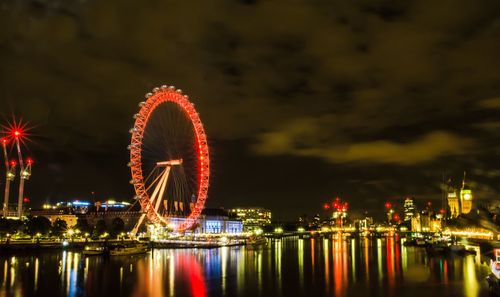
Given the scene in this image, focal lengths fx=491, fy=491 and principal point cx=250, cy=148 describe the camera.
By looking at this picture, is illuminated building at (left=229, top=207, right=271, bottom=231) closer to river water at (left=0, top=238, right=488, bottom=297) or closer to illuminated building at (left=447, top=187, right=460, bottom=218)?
illuminated building at (left=447, top=187, right=460, bottom=218)

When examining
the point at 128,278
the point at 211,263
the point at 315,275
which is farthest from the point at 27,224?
the point at 315,275

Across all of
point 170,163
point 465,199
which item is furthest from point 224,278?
point 465,199

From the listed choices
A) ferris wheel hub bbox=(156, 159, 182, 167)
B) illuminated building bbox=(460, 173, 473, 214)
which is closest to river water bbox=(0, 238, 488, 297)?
ferris wheel hub bbox=(156, 159, 182, 167)

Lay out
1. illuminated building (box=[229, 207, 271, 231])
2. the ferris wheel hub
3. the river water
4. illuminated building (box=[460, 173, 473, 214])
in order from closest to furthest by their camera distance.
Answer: the river water
the ferris wheel hub
illuminated building (box=[460, 173, 473, 214])
illuminated building (box=[229, 207, 271, 231])

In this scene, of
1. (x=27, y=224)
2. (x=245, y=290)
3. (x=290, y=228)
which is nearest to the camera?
(x=245, y=290)

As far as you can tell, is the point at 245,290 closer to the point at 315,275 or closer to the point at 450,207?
the point at 315,275

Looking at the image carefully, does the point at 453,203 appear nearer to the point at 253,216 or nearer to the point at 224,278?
the point at 253,216

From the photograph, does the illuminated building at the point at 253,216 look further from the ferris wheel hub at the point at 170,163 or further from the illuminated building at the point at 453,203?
the ferris wheel hub at the point at 170,163

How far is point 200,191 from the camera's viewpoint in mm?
46906

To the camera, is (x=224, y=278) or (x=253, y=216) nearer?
(x=224, y=278)

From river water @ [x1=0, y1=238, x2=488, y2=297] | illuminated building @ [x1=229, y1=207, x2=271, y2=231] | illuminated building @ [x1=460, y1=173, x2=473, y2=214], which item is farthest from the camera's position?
illuminated building @ [x1=229, y1=207, x2=271, y2=231]

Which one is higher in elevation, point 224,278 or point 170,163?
point 170,163

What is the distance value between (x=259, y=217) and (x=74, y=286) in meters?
141

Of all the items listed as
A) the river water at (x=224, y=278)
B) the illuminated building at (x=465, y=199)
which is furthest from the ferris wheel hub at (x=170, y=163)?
the illuminated building at (x=465, y=199)
